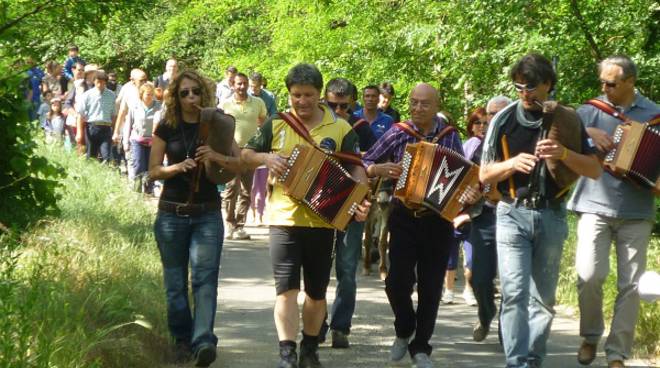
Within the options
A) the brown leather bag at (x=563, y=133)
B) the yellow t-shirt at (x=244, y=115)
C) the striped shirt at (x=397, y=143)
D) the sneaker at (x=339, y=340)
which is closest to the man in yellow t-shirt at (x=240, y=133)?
the yellow t-shirt at (x=244, y=115)

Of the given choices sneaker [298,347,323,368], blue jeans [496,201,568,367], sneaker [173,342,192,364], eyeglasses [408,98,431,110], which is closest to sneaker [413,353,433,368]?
sneaker [298,347,323,368]

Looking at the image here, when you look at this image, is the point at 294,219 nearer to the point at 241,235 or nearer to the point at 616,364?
the point at 616,364

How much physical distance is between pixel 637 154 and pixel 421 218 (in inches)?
61.6

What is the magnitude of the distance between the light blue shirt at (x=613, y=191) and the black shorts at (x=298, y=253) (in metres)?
1.92

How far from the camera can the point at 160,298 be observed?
9734 mm

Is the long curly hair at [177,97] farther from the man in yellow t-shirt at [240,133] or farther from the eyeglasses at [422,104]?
the man in yellow t-shirt at [240,133]

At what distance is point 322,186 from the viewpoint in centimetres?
817

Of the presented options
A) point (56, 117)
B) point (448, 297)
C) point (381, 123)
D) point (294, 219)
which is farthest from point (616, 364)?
point (56, 117)

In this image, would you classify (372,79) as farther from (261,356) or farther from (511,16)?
(261,356)

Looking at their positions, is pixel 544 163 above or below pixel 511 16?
below

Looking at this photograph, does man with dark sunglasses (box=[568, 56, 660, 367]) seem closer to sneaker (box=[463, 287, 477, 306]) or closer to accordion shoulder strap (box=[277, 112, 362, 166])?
accordion shoulder strap (box=[277, 112, 362, 166])

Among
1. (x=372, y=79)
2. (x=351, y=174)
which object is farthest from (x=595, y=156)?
(x=372, y=79)

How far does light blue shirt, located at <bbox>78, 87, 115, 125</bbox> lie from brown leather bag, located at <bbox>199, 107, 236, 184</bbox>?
517 inches

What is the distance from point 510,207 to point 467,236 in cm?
338
